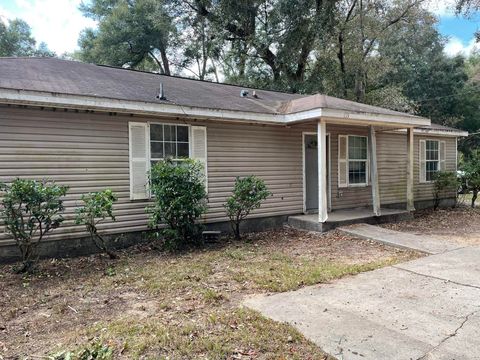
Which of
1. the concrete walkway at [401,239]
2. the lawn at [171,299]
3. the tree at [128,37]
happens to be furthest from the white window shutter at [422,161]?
the tree at [128,37]

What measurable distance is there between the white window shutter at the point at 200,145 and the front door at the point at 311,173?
293cm

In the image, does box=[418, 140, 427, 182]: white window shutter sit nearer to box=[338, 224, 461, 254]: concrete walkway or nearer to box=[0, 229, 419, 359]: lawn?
box=[338, 224, 461, 254]: concrete walkway

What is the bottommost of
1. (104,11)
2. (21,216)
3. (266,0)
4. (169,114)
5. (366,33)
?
(21,216)

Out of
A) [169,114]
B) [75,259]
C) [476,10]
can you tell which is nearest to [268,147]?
[169,114]

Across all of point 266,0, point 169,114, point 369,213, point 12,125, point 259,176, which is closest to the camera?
point 12,125

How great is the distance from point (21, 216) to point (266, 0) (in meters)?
16.3

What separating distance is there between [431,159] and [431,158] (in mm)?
35

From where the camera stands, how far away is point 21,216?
519 centimetres

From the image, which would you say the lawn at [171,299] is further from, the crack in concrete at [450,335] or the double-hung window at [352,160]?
the double-hung window at [352,160]

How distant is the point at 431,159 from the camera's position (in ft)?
41.8

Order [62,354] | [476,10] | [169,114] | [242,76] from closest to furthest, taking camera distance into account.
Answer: [62,354] → [169,114] → [476,10] → [242,76]

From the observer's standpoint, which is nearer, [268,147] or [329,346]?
[329,346]

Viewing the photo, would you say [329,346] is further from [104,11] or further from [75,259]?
[104,11]

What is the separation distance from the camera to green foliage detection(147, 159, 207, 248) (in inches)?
248
